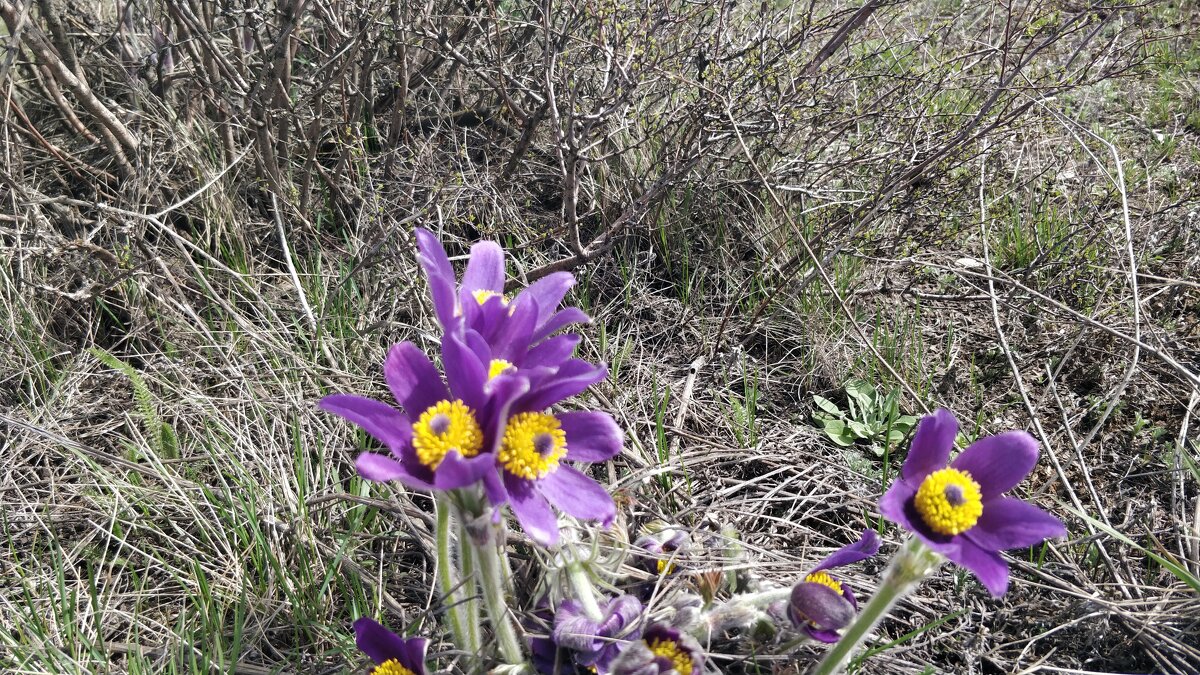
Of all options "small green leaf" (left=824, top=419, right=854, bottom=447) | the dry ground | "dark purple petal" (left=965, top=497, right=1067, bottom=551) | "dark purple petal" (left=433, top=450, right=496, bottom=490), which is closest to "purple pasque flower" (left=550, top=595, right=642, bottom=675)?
the dry ground

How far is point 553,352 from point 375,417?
0.88 feet

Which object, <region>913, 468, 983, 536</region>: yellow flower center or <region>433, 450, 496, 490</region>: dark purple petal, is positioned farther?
<region>913, 468, 983, 536</region>: yellow flower center

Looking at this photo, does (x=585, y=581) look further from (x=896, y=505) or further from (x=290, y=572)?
(x=290, y=572)

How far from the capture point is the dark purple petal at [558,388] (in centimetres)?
113

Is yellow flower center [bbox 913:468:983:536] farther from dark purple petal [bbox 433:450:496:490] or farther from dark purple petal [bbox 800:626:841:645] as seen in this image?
dark purple petal [bbox 433:450:496:490]

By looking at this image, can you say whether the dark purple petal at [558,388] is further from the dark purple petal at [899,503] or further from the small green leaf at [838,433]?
A: the small green leaf at [838,433]

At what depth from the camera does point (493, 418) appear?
114 cm

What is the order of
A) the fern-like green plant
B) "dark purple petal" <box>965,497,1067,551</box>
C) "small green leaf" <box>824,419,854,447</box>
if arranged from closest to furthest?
"dark purple petal" <box>965,497,1067,551</box> < the fern-like green plant < "small green leaf" <box>824,419,854,447</box>

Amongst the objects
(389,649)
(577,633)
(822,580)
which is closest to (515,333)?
(577,633)

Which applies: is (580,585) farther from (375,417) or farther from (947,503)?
(947,503)

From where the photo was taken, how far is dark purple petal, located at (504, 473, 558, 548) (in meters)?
1.12

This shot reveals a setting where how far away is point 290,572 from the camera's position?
1.81 meters

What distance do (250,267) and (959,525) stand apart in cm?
229

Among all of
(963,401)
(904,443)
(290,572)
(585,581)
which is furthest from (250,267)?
(963,401)
